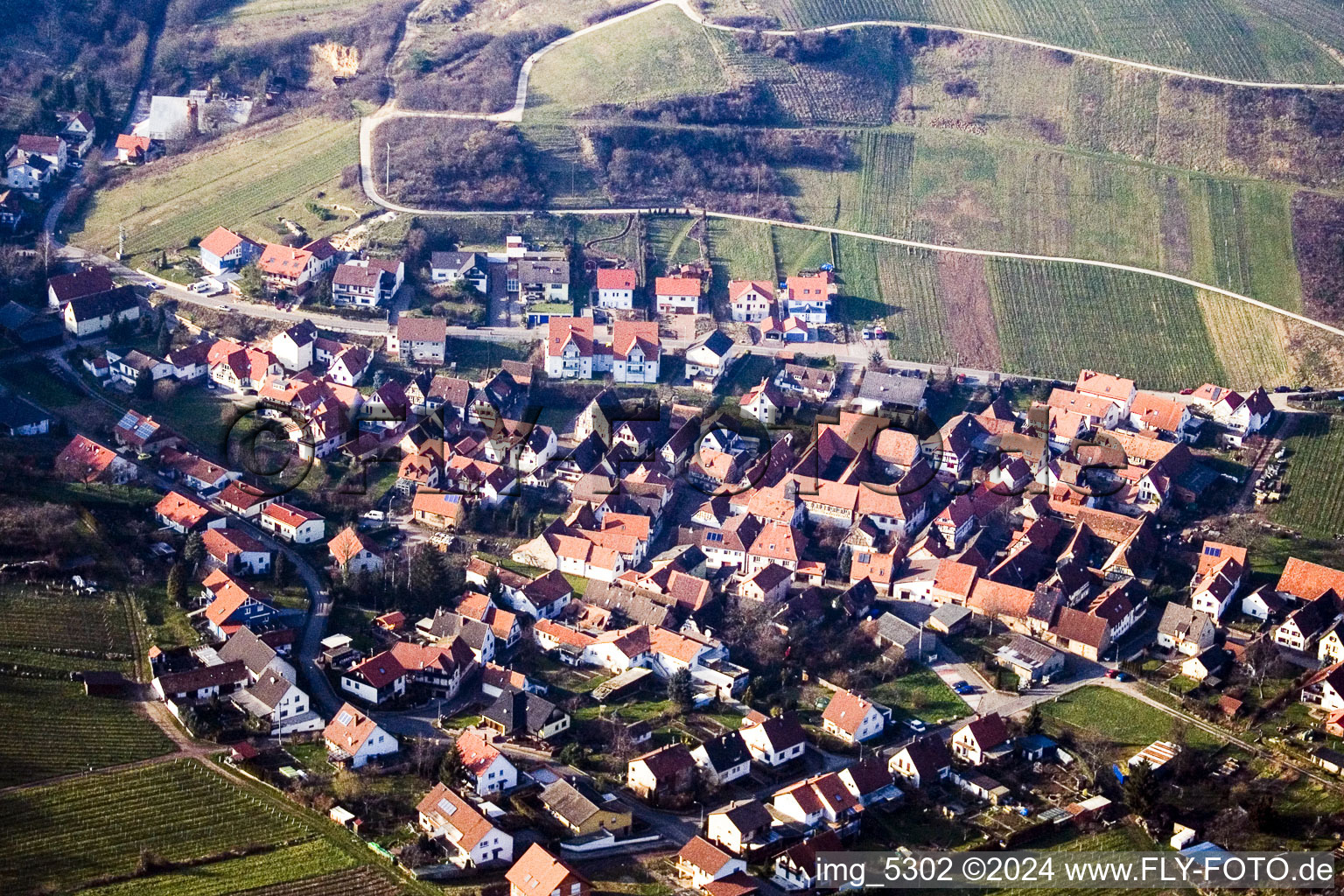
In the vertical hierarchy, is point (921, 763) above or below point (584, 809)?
below

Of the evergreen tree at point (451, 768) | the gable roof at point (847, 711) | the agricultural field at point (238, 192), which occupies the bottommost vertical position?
the gable roof at point (847, 711)

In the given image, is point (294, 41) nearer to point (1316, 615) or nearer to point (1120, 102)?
point (1120, 102)

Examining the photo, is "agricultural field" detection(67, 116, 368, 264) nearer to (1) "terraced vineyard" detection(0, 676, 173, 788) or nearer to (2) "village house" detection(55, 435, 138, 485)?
(2) "village house" detection(55, 435, 138, 485)

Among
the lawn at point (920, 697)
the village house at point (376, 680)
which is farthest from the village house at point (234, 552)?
the lawn at point (920, 697)

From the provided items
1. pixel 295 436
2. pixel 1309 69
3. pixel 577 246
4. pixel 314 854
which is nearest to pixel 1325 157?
pixel 1309 69

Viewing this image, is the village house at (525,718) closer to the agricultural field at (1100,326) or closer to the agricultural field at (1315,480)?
the agricultural field at (1315,480)

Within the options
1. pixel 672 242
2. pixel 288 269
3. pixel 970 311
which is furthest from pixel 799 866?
pixel 672 242

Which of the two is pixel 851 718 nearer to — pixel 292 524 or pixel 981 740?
pixel 981 740
